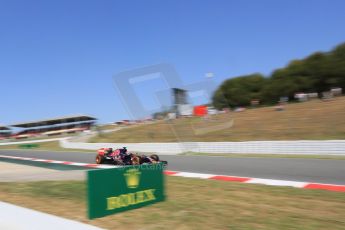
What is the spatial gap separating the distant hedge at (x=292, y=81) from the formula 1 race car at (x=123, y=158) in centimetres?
3160

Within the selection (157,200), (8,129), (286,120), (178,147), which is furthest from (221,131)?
(8,129)

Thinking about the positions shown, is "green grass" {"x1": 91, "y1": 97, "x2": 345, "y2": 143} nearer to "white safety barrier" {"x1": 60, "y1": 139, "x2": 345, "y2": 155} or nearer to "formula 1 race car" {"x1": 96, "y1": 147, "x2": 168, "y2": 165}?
"white safety barrier" {"x1": 60, "y1": 139, "x2": 345, "y2": 155}

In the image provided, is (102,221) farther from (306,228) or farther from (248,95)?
(248,95)

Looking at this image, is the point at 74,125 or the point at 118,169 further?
the point at 74,125

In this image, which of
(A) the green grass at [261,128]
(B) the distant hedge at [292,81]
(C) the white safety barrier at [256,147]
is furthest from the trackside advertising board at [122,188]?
(B) the distant hedge at [292,81]

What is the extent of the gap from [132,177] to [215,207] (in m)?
1.40

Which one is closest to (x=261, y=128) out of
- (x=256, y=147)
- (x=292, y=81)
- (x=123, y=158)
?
(x=256, y=147)

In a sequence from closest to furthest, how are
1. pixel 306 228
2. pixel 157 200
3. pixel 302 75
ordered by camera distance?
pixel 306 228 → pixel 157 200 → pixel 302 75

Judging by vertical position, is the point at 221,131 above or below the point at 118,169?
above

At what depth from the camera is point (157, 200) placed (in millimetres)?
6070

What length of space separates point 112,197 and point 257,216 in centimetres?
198

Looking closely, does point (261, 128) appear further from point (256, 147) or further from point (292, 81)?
point (292, 81)

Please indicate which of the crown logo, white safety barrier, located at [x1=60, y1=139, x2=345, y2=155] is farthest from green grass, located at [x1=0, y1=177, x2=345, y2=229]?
white safety barrier, located at [x1=60, y1=139, x2=345, y2=155]

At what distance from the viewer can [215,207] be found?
232 inches
